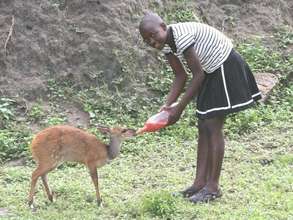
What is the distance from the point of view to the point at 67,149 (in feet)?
21.8

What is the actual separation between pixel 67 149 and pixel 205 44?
172 cm

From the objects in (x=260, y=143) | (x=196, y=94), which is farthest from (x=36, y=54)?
(x=196, y=94)

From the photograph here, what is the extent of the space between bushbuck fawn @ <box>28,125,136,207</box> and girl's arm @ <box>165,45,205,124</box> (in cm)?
66

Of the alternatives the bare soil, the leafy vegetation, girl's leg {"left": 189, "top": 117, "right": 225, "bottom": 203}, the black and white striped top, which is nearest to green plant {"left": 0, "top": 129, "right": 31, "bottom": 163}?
the leafy vegetation

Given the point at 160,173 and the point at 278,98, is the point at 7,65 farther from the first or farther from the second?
the point at 278,98

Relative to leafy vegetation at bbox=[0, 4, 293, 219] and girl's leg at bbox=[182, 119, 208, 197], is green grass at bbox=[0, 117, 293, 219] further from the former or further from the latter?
girl's leg at bbox=[182, 119, 208, 197]

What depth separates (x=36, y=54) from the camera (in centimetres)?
1077

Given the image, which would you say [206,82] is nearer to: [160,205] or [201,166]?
[201,166]

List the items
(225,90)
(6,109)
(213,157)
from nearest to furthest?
(225,90) < (213,157) < (6,109)

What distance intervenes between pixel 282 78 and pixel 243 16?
2334 mm

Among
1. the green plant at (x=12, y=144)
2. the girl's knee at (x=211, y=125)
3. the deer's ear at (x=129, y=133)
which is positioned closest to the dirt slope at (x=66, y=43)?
the green plant at (x=12, y=144)

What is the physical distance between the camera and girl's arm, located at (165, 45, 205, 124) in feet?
21.1

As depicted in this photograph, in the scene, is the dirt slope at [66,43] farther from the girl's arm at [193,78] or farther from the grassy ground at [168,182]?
the girl's arm at [193,78]

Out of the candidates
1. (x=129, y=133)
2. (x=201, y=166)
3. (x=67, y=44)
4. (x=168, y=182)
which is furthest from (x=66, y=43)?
(x=201, y=166)
